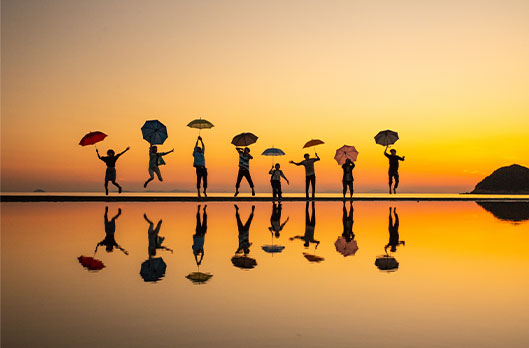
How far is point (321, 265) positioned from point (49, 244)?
5.86 meters

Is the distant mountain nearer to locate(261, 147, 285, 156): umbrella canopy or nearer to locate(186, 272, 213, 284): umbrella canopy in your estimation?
locate(261, 147, 285, 156): umbrella canopy

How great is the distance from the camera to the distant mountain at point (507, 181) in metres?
70.9

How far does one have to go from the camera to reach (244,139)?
88.2 feet

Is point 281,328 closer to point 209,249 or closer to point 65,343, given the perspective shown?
point 65,343

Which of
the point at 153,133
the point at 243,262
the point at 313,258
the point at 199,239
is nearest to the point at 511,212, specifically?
the point at 199,239

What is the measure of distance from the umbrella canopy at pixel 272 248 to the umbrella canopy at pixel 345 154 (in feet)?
60.3

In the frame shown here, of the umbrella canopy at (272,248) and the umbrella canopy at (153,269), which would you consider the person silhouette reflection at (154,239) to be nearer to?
the umbrella canopy at (153,269)

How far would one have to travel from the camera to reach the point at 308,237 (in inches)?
488

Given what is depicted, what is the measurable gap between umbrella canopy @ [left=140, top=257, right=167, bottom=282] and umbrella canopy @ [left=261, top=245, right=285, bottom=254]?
7.09 feet

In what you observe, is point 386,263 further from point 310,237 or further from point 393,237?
point 393,237

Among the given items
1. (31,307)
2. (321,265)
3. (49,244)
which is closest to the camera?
(31,307)

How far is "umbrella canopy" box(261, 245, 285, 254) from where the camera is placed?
32.9 feet

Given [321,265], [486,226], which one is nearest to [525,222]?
[486,226]

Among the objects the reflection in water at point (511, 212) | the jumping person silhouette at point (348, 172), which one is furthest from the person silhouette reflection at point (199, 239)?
the jumping person silhouette at point (348, 172)
